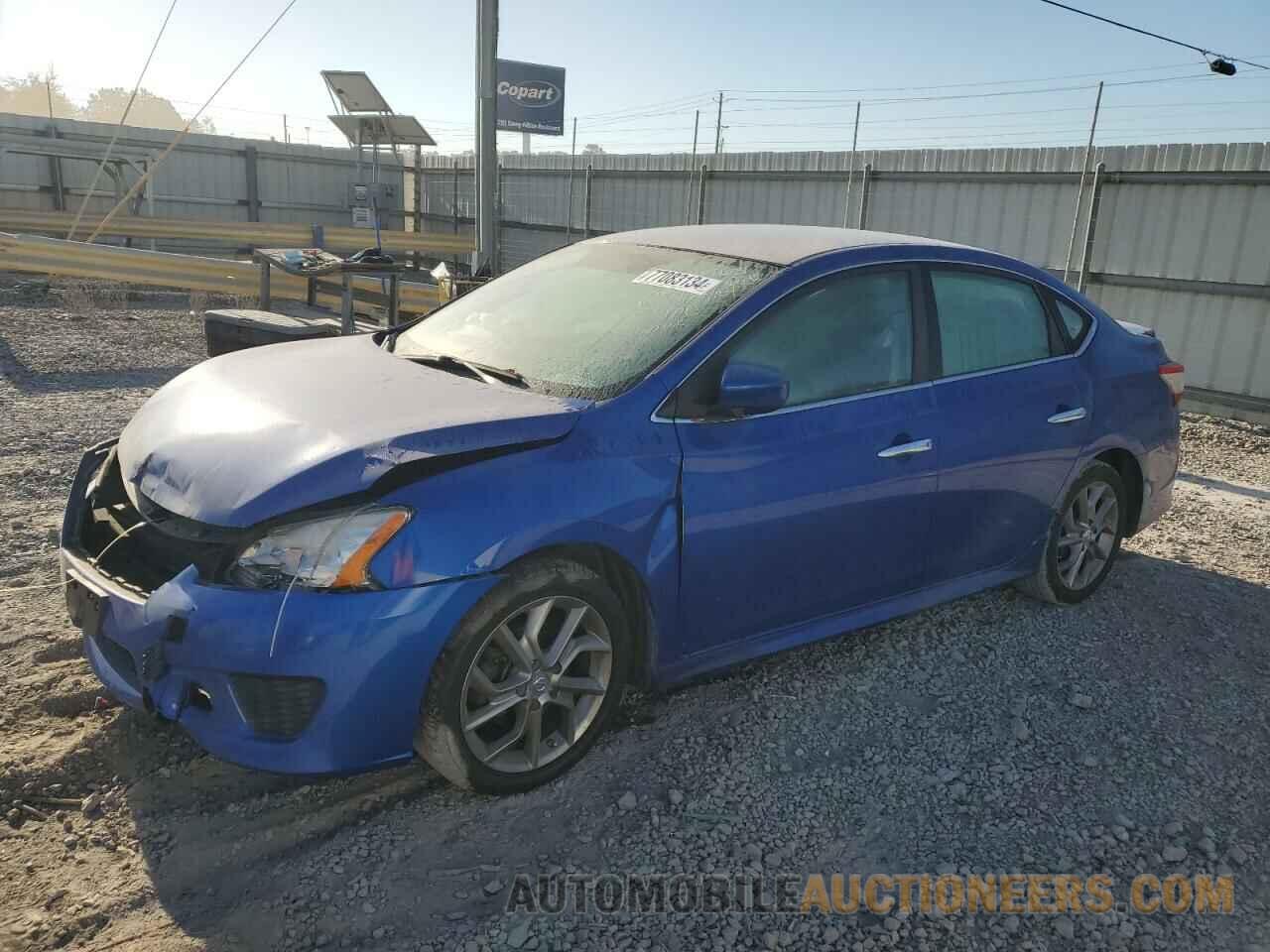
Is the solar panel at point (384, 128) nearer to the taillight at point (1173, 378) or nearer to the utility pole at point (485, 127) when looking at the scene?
the utility pole at point (485, 127)

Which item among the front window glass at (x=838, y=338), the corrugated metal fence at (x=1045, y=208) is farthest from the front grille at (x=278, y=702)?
the corrugated metal fence at (x=1045, y=208)

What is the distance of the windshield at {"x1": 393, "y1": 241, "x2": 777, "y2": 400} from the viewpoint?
3.32m

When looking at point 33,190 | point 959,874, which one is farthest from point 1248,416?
point 33,190

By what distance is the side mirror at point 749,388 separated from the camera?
3.16m

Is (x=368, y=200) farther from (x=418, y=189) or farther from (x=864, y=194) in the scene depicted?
(x=864, y=194)

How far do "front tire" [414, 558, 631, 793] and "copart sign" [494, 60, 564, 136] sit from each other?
2462 centimetres

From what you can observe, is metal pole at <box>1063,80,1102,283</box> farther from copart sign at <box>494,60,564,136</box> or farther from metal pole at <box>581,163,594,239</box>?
copart sign at <box>494,60,564,136</box>

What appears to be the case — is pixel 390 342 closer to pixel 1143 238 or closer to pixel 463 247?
pixel 1143 238

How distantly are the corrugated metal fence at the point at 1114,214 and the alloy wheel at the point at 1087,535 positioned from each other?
622 centimetres

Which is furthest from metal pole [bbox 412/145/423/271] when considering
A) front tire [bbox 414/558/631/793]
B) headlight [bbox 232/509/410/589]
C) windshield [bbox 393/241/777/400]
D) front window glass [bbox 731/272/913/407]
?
headlight [bbox 232/509/410/589]

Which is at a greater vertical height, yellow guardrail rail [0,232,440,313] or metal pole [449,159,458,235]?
metal pole [449,159,458,235]

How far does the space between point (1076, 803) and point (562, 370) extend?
2.19 meters

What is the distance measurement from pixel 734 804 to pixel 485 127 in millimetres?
8891

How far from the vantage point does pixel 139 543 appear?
9.70ft
